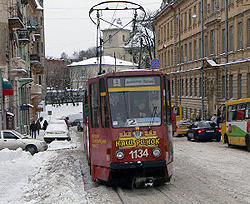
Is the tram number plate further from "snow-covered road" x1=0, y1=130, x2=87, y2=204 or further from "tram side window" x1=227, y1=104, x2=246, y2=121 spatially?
"tram side window" x1=227, y1=104, x2=246, y2=121

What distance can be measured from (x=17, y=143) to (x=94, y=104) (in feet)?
41.4

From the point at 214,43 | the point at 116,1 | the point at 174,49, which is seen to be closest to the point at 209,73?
the point at 214,43

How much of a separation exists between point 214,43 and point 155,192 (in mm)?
33079

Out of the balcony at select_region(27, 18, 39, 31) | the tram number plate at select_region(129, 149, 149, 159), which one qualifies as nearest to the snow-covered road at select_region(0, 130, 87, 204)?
the tram number plate at select_region(129, 149, 149, 159)

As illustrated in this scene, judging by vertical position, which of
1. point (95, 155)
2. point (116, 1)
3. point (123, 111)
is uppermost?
point (116, 1)

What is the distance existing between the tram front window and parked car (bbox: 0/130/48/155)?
536 inches

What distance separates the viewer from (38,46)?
60438 millimetres

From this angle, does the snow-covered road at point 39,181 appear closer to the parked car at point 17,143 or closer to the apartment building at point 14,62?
the parked car at point 17,143

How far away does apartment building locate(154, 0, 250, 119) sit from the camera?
119ft

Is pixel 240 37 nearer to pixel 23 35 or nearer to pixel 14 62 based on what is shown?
pixel 23 35

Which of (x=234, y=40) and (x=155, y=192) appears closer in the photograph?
(x=155, y=192)

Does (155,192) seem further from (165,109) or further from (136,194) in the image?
(165,109)

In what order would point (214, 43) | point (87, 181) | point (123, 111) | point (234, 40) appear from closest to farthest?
point (123, 111), point (87, 181), point (234, 40), point (214, 43)

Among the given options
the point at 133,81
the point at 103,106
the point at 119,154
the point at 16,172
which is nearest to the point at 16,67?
the point at 16,172
